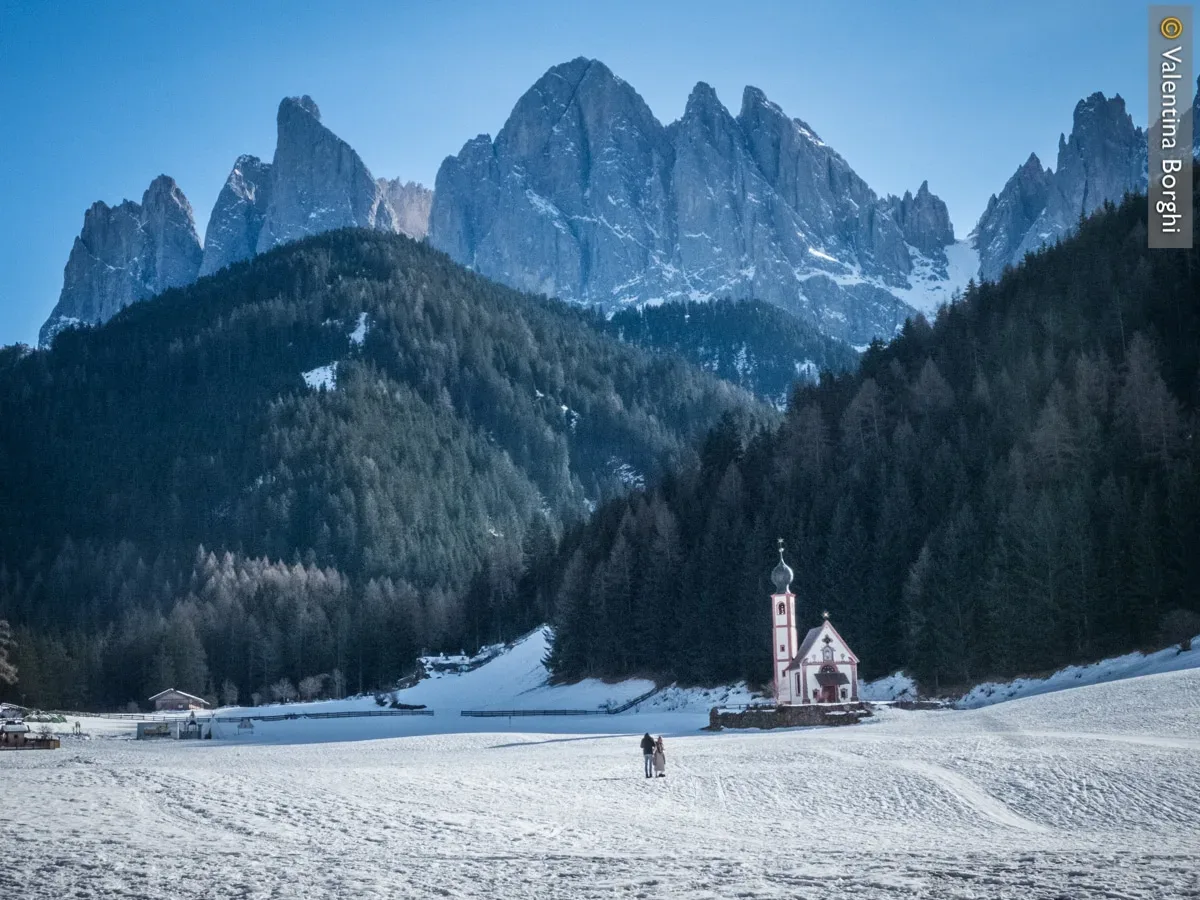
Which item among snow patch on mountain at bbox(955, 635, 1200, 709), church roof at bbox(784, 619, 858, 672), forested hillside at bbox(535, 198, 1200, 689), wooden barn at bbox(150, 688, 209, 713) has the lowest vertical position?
wooden barn at bbox(150, 688, 209, 713)

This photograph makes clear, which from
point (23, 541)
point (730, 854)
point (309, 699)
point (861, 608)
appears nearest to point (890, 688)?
Answer: point (861, 608)

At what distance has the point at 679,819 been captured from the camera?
2553cm

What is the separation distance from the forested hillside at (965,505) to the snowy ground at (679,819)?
1731 cm

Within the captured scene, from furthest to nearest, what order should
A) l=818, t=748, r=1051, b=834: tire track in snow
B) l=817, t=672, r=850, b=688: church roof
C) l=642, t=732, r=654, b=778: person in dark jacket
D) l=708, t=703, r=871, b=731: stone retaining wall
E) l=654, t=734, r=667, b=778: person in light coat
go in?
l=817, t=672, r=850, b=688: church roof
l=708, t=703, r=871, b=731: stone retaining wall
l=642, t=732, r=654, b=778: person in dark jacket
l=654, t=734, r=667, b=778: person in light coat
l=818, t=748, r=1051, b=834: tire track in snow

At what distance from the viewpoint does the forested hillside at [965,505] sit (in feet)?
201

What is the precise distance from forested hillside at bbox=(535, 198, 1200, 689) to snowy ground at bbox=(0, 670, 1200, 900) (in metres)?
17.3

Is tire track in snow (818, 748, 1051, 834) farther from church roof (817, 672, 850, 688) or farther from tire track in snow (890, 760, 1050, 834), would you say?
church roof (817, 672, 850, 688)

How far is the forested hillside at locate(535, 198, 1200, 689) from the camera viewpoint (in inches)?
2414

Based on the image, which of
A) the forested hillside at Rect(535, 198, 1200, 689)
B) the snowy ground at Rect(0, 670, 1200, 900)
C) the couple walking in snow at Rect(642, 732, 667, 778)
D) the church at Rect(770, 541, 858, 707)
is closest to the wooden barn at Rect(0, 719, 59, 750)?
the snowy ground at Rect(0, 670, 1200, 900)

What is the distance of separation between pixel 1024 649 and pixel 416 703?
2135 inches

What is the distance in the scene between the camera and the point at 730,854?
66.9 feet

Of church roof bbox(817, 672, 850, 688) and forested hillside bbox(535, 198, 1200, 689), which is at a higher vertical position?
forested hillside bbox(535, 198, 1200, 689)

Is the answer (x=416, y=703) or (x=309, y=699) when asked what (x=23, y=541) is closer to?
(x=309, y=699)

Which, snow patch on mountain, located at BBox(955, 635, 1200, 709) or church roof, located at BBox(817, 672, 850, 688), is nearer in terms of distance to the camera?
snow patch on mountain, located at BBox(955, 635, 1200, 709)
